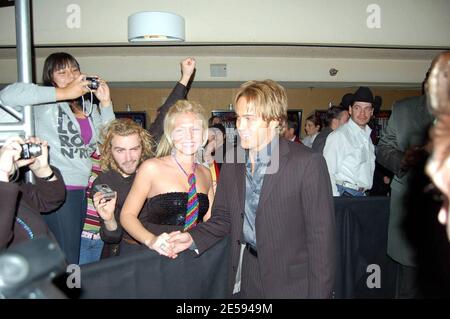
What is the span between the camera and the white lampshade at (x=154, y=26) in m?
4.61

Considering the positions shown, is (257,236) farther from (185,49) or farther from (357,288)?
(185,49)

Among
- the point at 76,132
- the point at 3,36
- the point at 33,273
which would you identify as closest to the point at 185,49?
the point at 3,36

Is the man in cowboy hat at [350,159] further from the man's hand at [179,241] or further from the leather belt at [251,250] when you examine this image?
the man's hand at [179,241]

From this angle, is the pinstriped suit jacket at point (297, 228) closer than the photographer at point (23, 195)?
No

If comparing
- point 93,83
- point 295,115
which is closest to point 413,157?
point 93,83

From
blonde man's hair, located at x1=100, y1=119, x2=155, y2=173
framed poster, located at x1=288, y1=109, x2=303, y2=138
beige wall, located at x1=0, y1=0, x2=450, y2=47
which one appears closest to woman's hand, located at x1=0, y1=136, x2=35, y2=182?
blonde man's hair, located at x1=100, y1=119, x2=155, y2=173

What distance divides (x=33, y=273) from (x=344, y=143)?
3.72 metres

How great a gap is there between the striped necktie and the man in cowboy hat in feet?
6.96

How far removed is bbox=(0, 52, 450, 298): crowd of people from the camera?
1758mm

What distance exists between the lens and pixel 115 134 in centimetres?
263

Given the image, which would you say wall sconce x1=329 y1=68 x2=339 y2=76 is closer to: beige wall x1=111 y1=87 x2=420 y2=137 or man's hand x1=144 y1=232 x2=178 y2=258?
beige wall x1=111 y1=87 x2=420 y2=137

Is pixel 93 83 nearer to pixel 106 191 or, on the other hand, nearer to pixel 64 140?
pixel 64 140

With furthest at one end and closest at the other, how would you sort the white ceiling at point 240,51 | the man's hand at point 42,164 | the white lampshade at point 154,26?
the white ceiling at point 240,51 → the white lampshade at point 154,26 → the man's hand at point 42,164

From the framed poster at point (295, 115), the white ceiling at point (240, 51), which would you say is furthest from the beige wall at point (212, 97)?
the white ceiling at point (240, 51)
